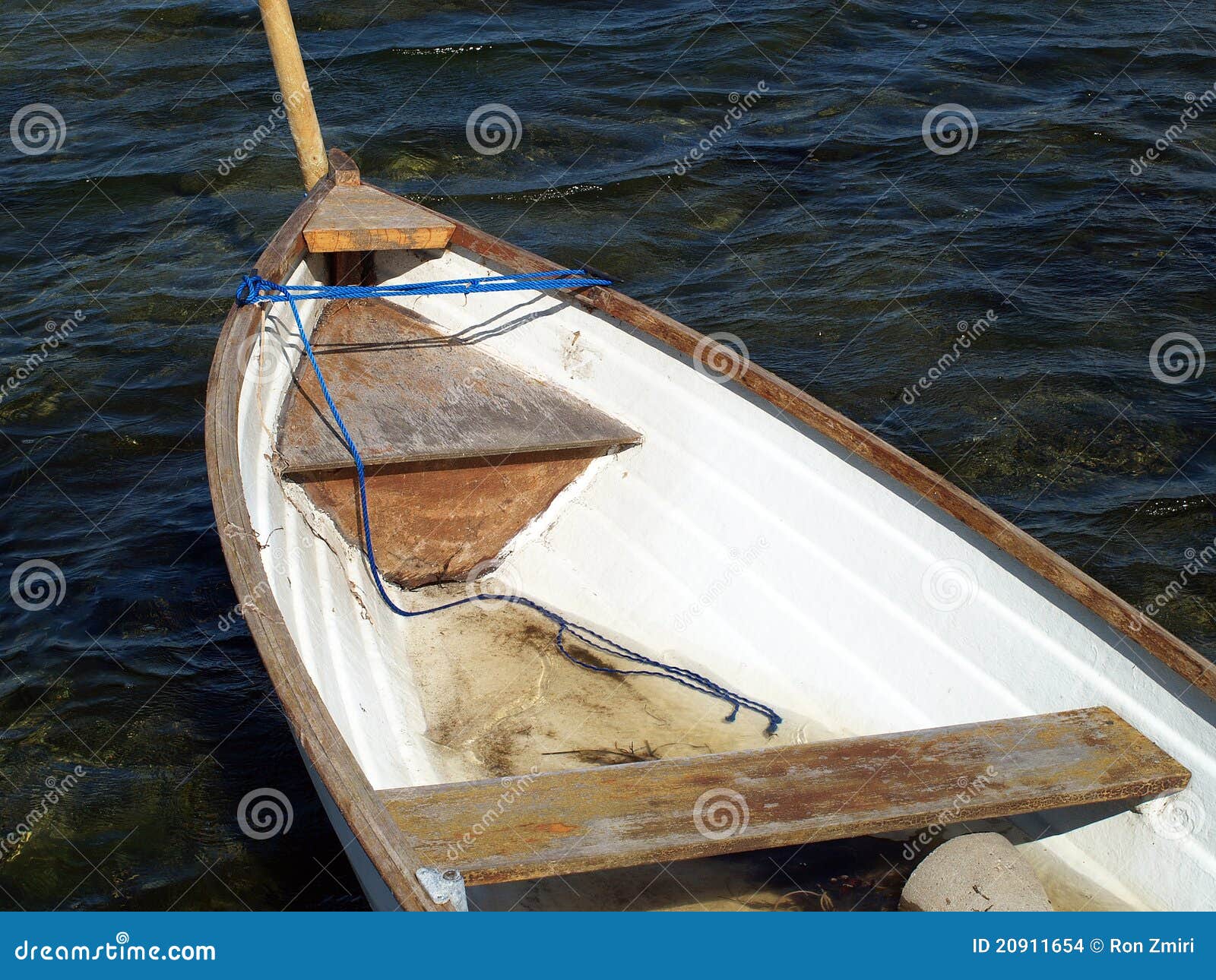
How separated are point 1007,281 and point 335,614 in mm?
5814

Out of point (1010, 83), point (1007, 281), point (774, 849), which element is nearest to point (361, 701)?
point (774, 849)

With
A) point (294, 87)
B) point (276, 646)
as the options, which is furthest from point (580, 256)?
point (276, 646)

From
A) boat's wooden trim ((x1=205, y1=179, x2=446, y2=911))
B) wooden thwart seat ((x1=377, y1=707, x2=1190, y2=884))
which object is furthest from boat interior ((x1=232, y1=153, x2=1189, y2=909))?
boat's wooden trim ((x1=205, y1=179, x2=446, y2=911))

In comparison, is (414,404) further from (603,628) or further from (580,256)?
(580,256)

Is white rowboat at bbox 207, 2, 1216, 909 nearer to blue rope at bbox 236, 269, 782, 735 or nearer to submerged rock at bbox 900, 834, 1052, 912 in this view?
blue rope at bbox 236, 269, 782, 735

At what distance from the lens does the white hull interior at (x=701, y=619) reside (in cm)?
359

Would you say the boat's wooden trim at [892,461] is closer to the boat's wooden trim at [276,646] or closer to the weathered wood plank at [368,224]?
the weathered wood plank at [368,224]

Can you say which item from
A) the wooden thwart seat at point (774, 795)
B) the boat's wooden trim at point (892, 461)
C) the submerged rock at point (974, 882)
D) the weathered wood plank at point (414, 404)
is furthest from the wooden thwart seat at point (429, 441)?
the submerged rock at point (974, 882)

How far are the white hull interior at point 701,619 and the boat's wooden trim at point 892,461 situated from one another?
0.10m

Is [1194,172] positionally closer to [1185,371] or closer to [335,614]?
[1185,371]

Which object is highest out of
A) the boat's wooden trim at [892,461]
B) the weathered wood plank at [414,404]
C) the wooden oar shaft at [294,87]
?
the wooden oar shaft at [294,87]

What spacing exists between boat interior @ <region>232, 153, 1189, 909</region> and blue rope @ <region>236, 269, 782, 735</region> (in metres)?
0.04

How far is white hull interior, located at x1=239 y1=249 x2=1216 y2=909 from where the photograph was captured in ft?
11.8

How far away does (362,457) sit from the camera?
15.0 feet
